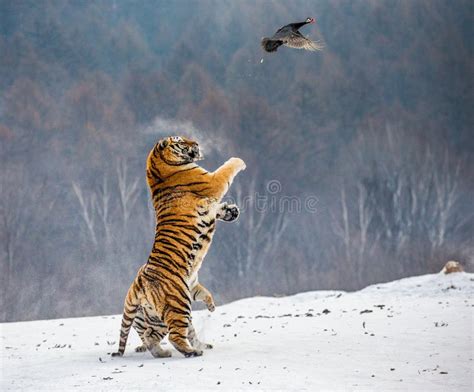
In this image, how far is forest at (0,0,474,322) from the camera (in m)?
12.3

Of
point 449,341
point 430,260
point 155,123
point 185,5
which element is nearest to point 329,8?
point 185,5

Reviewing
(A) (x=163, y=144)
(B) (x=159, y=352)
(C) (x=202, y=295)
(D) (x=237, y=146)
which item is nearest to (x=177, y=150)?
(A) (x=163, y=144)

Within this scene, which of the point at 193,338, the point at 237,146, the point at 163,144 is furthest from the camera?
the point at 237,146

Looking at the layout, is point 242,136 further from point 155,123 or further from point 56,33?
point 56,33

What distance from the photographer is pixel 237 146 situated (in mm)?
13156

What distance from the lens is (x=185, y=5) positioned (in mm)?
13539

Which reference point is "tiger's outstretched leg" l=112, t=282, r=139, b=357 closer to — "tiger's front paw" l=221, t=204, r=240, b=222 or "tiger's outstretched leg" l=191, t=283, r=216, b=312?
"tiger's outstretched leg" l=191, t=283, r=216, b=312

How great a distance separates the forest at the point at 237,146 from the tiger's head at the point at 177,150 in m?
7.77

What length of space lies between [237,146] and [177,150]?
8535 mm

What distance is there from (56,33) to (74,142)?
86.4 inches

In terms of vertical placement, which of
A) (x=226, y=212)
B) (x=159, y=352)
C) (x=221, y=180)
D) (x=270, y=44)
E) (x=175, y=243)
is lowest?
(x=159, y=352)

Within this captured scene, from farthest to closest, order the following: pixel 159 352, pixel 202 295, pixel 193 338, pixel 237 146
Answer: pixel 237 146 < pixel 202 295 < pixel 193 338 < pixel 159 352

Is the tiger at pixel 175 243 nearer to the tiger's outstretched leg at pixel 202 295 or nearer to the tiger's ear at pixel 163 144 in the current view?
the tiger's ear at pixel 163 144

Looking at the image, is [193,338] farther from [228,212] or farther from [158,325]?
[228,212]
